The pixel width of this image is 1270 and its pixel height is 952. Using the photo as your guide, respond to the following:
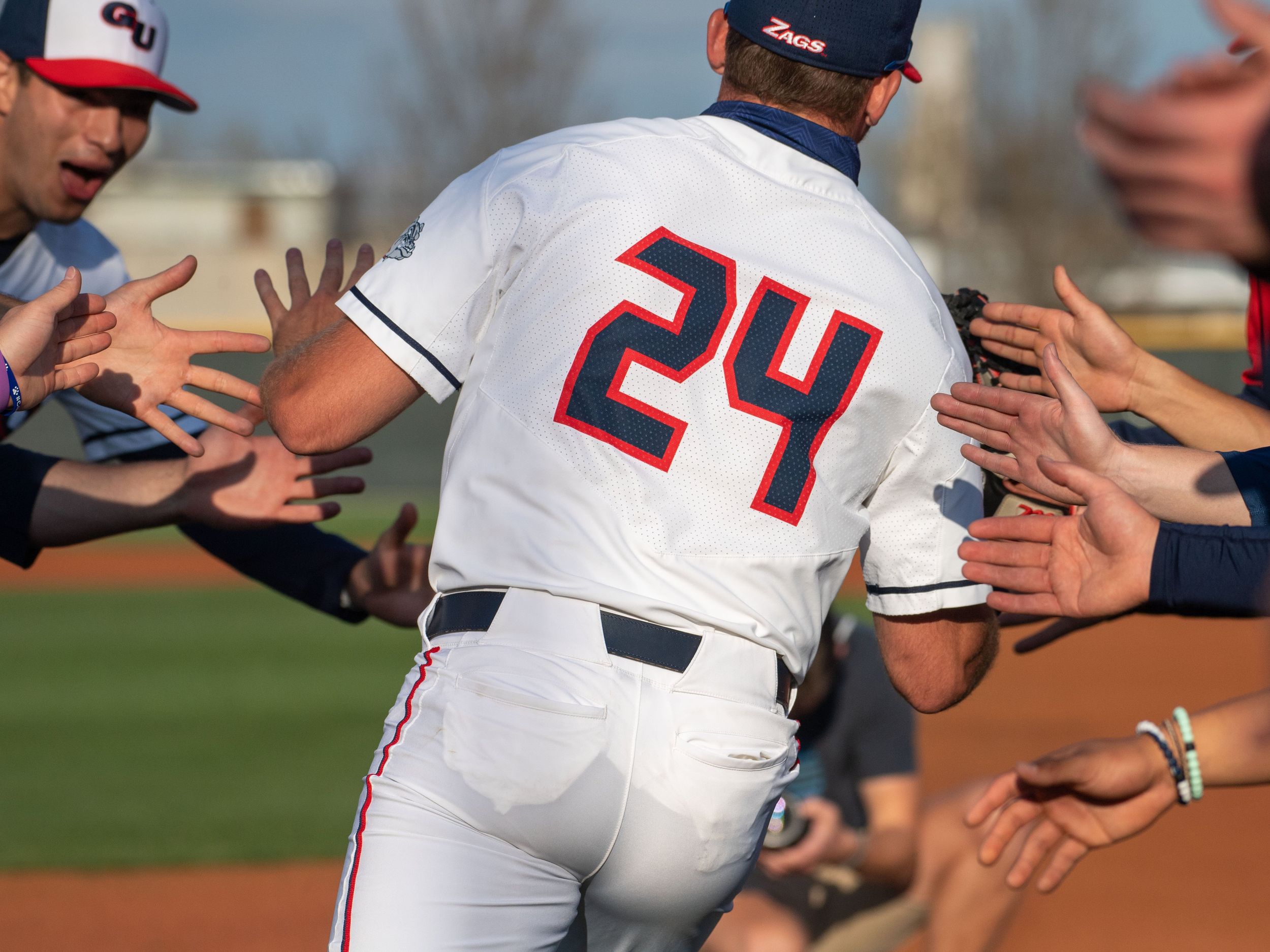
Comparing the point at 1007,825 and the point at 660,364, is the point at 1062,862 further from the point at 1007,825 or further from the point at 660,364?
the point at 660,364

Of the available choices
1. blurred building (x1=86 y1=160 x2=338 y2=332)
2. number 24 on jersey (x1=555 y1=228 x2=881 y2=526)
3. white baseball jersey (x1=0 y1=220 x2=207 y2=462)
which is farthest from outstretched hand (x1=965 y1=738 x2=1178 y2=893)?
blurred building (x1=86 y1=160 x2=338 y2=332)

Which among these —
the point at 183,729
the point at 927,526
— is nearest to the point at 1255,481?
the point at 927,526

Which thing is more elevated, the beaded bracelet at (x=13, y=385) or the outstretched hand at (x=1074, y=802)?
the beaded bracelet at (x=13, y=385)

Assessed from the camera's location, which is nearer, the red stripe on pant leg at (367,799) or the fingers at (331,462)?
the red stripe on pant leg at (367,799)

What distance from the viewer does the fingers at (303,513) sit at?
10.5ft

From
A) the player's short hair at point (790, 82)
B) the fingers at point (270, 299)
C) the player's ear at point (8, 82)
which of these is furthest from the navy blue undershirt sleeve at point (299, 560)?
the player's short hair at point (790, 82)

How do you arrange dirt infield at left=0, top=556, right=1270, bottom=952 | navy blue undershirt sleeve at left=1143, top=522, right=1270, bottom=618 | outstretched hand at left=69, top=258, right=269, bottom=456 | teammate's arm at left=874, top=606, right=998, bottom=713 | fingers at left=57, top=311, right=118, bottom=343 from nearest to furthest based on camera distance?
1. navy blue undershirt sleeve at left=1143, top=522, right=1270, bottom=618
2. teammate's arm at left=874, top=606, right=998, bottom=713
3. fingers at left=57, top=311, right=118, bottom=343
4. outstretched hand at left=69, top=258, right=269, bottom=456
5. dirt infield at left=0, top=556, right=1270, bottom=952

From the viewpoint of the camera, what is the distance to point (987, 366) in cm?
295

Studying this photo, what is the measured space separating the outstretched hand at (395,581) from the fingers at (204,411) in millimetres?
591

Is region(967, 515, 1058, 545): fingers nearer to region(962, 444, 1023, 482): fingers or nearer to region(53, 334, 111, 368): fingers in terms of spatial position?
region(962, 444, 1023, 482): fingers

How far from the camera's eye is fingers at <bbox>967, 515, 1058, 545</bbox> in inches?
92.1

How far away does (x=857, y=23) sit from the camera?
229cm

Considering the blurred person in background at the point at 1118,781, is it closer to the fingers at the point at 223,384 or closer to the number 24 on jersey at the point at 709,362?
the number 24 on jersey at the point at 709,362

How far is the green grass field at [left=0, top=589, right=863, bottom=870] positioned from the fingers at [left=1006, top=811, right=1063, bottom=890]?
3831mm
